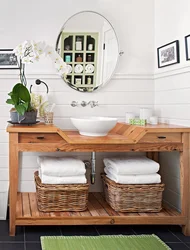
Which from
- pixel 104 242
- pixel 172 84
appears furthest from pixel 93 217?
pixel 172 84

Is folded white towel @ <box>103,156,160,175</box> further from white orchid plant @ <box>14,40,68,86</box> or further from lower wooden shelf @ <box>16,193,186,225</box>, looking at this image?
white orchid plant @ <box>14,40,68,86</box>

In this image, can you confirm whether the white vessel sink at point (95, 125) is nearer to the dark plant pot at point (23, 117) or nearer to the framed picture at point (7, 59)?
the dark plant pot at point (23, 117)

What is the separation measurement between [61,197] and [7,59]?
4.61ft

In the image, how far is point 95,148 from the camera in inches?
119

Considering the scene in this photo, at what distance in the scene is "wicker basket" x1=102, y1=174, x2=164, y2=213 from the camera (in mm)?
3078

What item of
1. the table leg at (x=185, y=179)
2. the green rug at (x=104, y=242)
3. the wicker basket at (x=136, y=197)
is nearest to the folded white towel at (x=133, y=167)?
the wicker basket at (x=136, y=197)

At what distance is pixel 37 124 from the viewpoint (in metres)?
3.30

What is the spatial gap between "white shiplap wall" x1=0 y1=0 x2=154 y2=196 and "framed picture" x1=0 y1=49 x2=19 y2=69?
0.16 feet

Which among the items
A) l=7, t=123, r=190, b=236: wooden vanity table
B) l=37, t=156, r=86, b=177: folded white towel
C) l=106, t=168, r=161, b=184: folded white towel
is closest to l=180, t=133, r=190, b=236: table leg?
l=7, t=123, r=190, b=236: wooden vanity table

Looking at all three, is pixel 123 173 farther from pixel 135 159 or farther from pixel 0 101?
pixel 0 101

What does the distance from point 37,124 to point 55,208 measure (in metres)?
0.74

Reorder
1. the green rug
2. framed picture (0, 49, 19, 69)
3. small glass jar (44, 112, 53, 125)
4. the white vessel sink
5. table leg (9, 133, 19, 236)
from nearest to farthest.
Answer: the green rug < table leg (9, 133, 19, 236) < the white vessel sink < small glass jar (44, 112, 53, 125) < framed picture (0, 49, 19, 69)

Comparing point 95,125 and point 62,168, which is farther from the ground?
point 95,125

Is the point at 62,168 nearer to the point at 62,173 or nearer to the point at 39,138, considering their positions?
the point at 62,173
